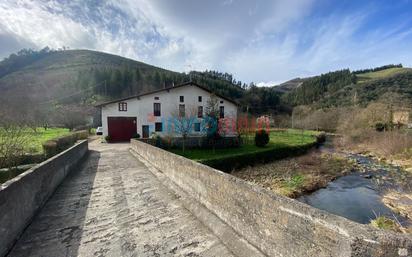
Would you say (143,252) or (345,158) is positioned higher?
(143,252)

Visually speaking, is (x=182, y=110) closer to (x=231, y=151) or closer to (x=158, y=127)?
(x=158, y=127)

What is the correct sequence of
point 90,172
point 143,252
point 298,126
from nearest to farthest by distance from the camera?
1. point 143,252
2. point 90,172
3. point 298,126

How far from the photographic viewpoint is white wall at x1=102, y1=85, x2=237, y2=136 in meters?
25.2

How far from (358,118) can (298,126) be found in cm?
2344

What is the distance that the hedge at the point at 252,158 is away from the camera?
55.5ft

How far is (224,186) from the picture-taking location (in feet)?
14.9

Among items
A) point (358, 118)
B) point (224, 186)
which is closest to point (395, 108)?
point (358, 118)

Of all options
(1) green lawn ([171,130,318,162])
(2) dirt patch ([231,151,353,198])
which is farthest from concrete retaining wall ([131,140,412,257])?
(1) green lawn ([171,130,318,162])

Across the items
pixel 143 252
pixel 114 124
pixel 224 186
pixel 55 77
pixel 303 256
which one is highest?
pixel 55 77

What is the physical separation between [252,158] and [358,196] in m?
8.51

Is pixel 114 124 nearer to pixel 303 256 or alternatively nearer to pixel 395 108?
pixel 303 256

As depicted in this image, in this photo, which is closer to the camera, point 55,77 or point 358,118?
point 358,118

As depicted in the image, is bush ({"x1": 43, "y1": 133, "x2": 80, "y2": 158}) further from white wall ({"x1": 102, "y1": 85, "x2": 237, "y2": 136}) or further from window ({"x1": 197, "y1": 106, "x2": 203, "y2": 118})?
window ({"x1": 197, "y1": 106, "x2": 203, "y2": 118})

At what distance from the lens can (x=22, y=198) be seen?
4523 mm
